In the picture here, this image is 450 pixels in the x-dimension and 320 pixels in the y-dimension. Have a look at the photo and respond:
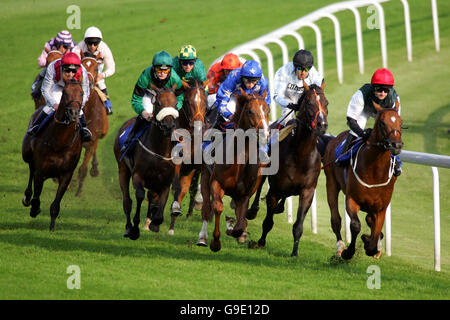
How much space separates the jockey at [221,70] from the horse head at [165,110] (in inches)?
80.5

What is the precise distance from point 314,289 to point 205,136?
97.4 inches

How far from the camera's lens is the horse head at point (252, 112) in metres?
8.43

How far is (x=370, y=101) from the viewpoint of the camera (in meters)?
9.48

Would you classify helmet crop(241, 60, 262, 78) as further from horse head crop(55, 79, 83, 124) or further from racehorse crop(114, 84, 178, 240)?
horse head crop(55, 79, 83, 124)

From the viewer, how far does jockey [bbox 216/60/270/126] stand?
930 cm

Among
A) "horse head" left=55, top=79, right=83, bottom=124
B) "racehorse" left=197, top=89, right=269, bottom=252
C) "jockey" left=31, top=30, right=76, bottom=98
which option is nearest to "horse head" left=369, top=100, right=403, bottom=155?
"racehorse" left=197, top=89, right=269, bottom=252

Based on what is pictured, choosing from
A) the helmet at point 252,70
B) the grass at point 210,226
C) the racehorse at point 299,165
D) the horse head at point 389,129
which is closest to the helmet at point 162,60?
the helmet at point 252,70

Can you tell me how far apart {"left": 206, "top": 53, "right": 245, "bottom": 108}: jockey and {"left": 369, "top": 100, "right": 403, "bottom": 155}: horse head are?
3.12 metres

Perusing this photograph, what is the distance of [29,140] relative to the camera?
35.8 feet

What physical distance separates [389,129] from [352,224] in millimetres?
1142

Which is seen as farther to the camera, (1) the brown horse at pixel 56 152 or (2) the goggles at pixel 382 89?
(1) the brown horse at pixel 56 152

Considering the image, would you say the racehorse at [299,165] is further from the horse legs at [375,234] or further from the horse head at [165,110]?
the horse head at [165,110]

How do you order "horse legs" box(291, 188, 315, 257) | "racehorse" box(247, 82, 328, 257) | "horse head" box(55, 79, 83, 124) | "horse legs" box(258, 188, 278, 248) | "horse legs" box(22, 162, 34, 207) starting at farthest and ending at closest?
"horse legs" box(22, 162, 34, 207) < "horse legs" box(258, 188, 278, 248) < "horse head" box(55, 79, 83, 124) < "horse legs" box(291, 188, 315, 257) < "racehorse" box(247, 82, 328, 257)

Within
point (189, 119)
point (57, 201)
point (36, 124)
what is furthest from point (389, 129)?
point (36, 124)
